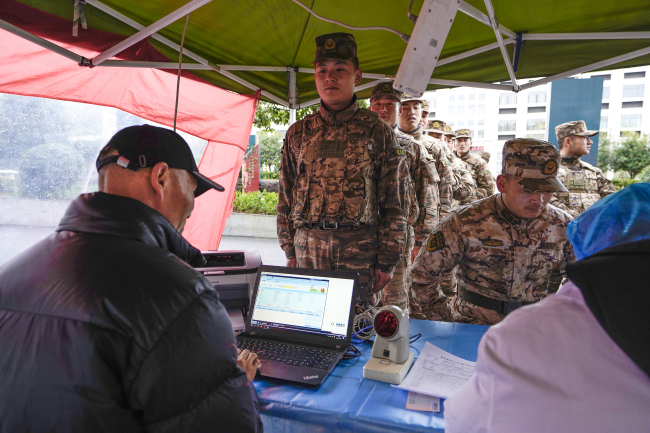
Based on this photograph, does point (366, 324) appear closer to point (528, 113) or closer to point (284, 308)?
point (284, 308)

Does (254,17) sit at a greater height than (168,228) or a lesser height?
greater

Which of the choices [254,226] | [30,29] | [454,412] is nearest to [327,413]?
[454,412]

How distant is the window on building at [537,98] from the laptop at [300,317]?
60063 millimetres

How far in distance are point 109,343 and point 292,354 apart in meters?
0.73

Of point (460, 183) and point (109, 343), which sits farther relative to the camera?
point (460, 183)

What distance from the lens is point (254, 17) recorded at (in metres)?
2.65

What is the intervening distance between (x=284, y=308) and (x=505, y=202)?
1.33 metres

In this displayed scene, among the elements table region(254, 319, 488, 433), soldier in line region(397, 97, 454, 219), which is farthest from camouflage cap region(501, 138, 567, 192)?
soldier in line region(397, 97, 454, 219)

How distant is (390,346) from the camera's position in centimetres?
129

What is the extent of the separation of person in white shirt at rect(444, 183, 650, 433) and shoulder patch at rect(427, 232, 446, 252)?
1.44m

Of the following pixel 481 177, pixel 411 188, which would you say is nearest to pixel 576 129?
pixel 481 177

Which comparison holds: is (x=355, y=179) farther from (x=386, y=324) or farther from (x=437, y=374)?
(x=437, y=374)

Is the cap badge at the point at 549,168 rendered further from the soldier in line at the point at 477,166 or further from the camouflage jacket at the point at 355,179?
the soldier in line at the point at 477,166

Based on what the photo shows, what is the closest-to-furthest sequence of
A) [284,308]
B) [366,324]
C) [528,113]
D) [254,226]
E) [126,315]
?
[126,315] → [284,308] → [366,324] → [254,226] → [528,113]
